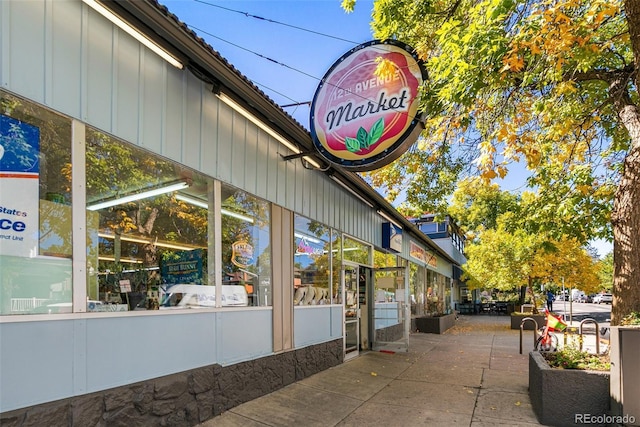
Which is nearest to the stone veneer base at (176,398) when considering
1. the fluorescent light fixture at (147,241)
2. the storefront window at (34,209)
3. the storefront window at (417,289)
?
the storefront window at (34,209)

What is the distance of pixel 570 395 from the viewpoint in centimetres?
526

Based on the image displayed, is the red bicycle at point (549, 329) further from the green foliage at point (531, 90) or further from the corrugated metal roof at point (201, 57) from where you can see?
the corrugated metal roof at point (201, 57)

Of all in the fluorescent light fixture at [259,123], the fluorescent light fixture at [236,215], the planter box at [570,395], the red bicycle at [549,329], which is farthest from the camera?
the red bicycle at [549,329]

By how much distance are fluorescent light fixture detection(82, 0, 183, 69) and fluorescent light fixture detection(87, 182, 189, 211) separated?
1.47m

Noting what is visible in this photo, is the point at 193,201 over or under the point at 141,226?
over

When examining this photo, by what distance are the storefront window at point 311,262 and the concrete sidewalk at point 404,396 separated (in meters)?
1.50

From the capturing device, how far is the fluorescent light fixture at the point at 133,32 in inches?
163

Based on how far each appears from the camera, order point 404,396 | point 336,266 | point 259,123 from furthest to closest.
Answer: point 336,266
point 404,396
point 259,123

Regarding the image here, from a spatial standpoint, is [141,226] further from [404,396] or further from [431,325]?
[431,325]

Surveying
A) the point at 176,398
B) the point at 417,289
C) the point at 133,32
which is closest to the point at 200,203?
the point at 133,32

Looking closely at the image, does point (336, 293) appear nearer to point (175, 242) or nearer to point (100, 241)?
point (175, 242)

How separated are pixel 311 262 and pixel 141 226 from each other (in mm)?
4187

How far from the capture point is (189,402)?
16.5ft

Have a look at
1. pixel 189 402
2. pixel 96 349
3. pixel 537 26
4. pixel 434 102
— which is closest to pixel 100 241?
pixel 96 349
